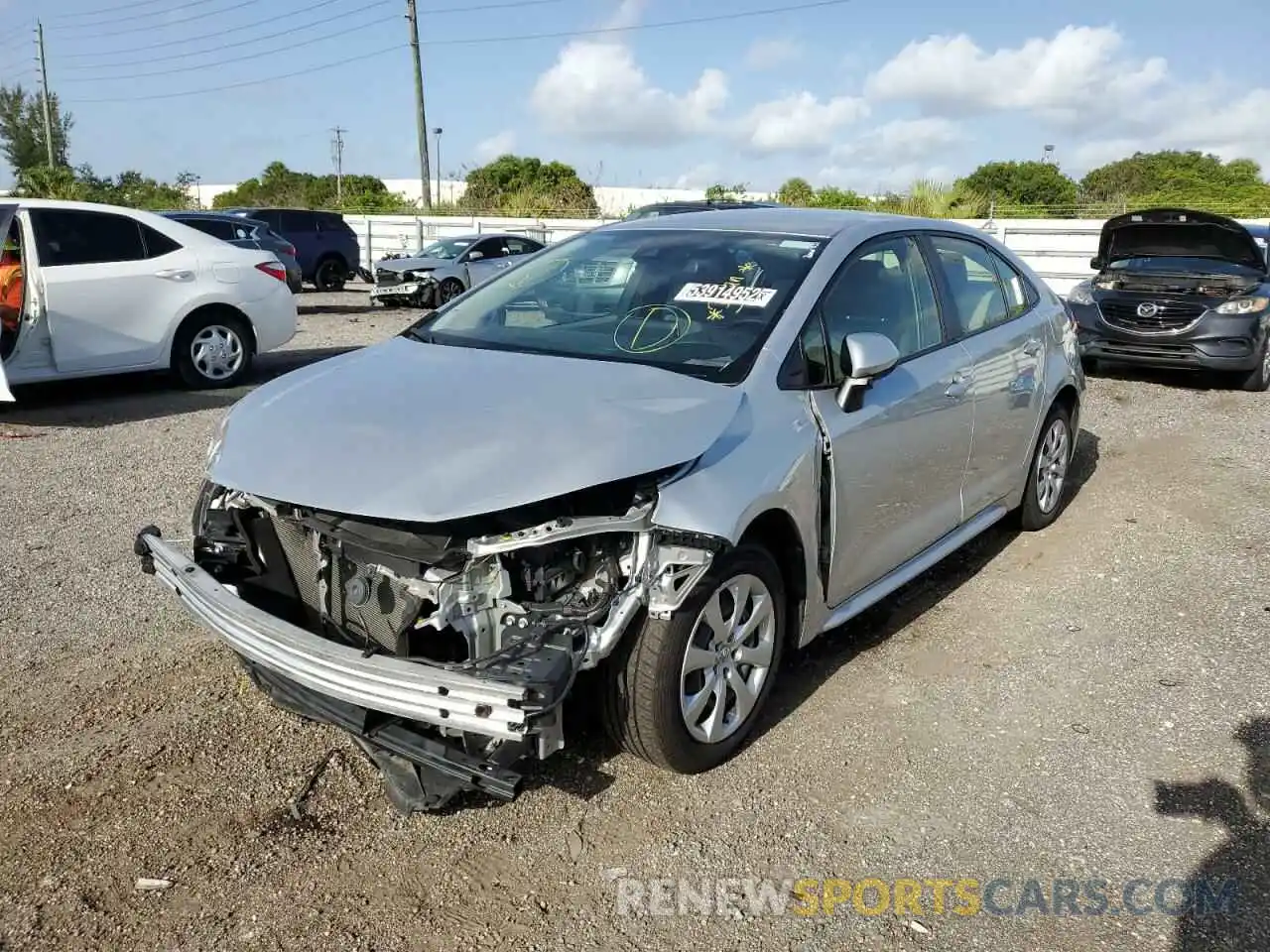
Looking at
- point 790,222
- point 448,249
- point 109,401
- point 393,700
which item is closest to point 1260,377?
point 790,222

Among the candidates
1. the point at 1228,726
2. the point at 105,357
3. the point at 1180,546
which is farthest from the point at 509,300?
the point at 105,357

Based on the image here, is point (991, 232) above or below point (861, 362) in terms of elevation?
above

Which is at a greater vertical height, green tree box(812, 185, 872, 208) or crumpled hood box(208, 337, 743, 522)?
green tree box(812, 185, 872, 208)

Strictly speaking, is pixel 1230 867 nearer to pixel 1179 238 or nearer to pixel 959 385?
pixel 959 385

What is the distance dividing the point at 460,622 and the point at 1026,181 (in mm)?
46068

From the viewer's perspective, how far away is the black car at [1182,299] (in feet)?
31.8

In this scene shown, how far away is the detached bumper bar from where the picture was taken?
2.46 m

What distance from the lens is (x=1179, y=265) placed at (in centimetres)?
1036

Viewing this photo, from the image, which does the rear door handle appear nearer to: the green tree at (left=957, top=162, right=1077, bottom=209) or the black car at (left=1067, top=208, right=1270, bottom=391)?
the black car at (left=1067, top=208, right=1270, bottom=391)

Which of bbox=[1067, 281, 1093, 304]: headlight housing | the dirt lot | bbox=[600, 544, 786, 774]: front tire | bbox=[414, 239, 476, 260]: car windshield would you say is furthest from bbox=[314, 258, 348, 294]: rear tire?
bbox=[600, 544, 786, 774]: front tire

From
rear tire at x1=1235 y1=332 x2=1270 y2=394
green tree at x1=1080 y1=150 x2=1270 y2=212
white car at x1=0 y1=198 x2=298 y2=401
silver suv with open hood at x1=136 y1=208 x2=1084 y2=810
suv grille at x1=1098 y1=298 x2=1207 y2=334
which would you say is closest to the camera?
silver suv with open hood at x1=136 y1=208 x2=1084 y2=810

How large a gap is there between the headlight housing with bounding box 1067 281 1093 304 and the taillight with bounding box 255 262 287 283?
26.1ft

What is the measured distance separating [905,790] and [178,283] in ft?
24.4

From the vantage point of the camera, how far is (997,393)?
184 inches
